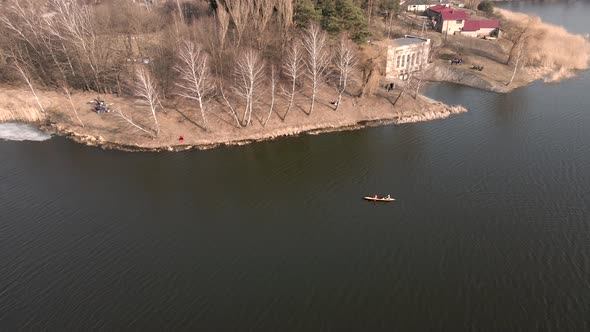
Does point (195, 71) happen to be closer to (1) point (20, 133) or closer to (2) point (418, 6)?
(1) point (20, 133)

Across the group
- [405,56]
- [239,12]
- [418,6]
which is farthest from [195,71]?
[418,6]

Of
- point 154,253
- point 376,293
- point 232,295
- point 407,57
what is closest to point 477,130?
point 407,57

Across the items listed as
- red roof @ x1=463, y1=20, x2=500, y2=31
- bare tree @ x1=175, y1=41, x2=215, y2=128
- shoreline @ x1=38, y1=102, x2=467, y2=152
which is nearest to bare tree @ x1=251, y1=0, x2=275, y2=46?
bare tree @ x1=175, y1=41, x2=215, y2=128

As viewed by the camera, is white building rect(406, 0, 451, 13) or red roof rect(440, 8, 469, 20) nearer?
red roof rect(440, 8, 469, 20)

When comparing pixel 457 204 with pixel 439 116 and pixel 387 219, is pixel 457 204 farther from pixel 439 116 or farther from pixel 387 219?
pixel 439 116

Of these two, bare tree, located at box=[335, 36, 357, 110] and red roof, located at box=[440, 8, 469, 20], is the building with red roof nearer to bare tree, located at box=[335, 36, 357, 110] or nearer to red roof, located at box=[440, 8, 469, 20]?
red roof, located at box=[440, 8, 469, 20]

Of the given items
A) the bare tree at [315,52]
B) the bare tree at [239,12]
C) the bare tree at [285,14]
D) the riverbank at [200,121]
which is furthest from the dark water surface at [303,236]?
the bare tree at [239,12]
